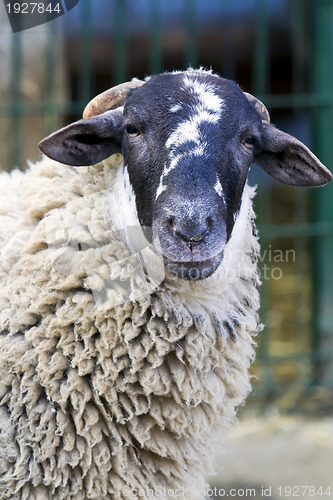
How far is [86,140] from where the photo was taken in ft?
7.32

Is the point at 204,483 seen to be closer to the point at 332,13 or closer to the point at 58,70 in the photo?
the point at 332,13

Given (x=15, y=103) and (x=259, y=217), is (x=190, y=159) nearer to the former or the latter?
(x=15, y=103)

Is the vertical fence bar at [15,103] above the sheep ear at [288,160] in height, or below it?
above

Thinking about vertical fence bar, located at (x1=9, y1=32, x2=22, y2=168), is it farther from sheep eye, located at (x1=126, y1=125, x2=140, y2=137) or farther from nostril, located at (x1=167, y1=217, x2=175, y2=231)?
nostril, located at (x1=167, y1=217, x2=175, y2=231)

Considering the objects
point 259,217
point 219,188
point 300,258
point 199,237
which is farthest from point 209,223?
point 300,258

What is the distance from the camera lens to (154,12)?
178 inches

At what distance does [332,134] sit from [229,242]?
8.44 ft

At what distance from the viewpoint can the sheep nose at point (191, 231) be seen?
6.08 feet

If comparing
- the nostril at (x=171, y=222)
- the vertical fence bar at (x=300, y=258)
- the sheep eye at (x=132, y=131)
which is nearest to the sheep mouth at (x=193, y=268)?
the nostril at (x=171, y=222)

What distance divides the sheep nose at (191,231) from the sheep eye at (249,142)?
45 cm

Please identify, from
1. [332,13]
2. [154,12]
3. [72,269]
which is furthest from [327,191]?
[72,269]

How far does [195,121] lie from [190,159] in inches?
6.1

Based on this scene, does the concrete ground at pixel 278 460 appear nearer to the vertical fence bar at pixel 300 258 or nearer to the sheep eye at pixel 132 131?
the vertical fence bar at pixel 300 258

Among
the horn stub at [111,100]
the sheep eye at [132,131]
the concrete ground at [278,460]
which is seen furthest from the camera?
the concrete ground at [278,460]
